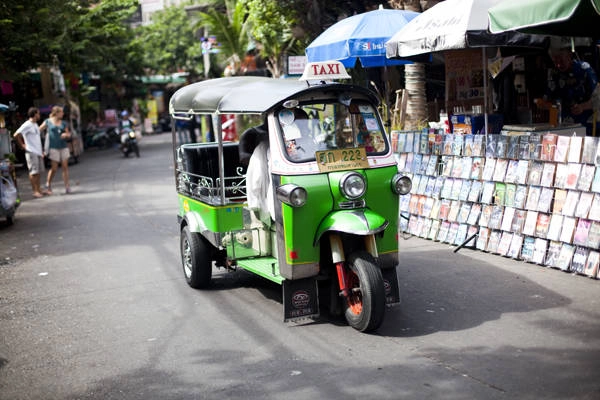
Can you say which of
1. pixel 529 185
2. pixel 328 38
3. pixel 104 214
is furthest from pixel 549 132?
pixel 104 214

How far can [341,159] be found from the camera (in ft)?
20.3

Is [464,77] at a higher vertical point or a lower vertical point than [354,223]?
higher

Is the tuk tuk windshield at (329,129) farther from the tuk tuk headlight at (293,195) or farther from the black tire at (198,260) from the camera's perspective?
the black tire at (198,260)

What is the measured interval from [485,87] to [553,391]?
5499 millimetres

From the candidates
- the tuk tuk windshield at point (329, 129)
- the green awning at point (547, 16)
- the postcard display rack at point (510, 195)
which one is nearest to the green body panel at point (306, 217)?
the tuk tuk windshield at point (329, 129)

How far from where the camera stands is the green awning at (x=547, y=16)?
6.43m

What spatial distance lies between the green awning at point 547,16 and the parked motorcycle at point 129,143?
20616 mm

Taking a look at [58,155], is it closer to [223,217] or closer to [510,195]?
[223,217]

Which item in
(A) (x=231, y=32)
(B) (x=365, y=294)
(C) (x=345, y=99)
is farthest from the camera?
(A) (x=231, y=32)

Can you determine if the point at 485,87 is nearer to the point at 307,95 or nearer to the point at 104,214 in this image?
the point at 307,95

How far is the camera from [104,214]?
523 inches

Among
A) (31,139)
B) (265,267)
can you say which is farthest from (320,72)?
(31,139)

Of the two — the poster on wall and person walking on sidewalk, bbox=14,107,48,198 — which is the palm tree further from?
the poster on wall

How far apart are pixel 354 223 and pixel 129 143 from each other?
869 inches
